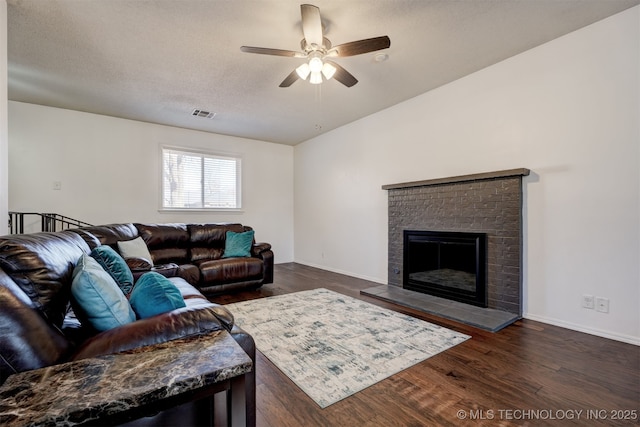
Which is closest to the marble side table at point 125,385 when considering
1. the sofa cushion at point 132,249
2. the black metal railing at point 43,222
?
the sofa cushion at point 132,249

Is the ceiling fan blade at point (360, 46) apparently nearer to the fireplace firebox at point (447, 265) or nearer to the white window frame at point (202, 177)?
the fireplace firebox at point (447, 265)

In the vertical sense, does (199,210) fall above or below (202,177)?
below

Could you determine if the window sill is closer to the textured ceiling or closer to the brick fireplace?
the textured ceiling

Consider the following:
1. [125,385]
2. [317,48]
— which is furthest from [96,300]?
[317,48]

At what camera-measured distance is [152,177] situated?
5.17 metres

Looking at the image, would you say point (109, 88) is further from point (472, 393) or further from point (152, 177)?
point (472, 393)

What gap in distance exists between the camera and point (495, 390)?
1.79 meters

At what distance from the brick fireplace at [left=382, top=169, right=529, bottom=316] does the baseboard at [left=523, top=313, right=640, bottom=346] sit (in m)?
0.16

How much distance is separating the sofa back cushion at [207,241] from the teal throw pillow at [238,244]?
121mm

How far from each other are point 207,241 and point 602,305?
4.66 meters

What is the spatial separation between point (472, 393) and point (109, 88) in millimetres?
4932

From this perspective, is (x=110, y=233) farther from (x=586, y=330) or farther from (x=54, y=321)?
(x=586, y=330)

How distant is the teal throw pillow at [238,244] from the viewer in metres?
4.36

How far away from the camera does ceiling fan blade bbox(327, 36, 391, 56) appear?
220cm
